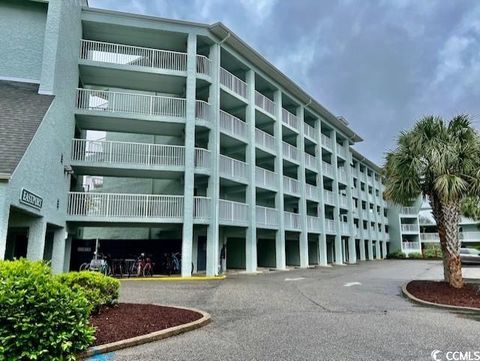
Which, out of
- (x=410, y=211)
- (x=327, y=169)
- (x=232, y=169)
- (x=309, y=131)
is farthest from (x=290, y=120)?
(x=410, y=211)

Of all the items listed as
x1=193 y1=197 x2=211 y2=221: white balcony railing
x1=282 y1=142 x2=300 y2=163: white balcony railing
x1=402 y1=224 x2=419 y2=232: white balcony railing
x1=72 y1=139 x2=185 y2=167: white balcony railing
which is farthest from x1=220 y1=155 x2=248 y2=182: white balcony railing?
x1=402 y1=224 x2=419 y2=232: white balcony railing

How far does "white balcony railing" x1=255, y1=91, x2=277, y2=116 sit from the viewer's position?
82.2ft

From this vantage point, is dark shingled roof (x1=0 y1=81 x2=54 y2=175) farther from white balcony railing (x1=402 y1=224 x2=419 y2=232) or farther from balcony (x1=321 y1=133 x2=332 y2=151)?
white balcony railing (x1=402 y1=224 x2=419 y2=232)

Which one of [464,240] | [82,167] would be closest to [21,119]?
[82,167]

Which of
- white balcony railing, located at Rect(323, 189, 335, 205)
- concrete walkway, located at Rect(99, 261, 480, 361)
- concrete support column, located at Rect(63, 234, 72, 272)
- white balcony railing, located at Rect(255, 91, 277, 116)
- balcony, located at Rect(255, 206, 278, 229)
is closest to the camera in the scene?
concrete walkway, located at Rect(99, 261, 480, 361)

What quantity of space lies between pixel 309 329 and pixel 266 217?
1640cm

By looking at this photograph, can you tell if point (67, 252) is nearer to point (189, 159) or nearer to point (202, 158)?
point (189, 159)

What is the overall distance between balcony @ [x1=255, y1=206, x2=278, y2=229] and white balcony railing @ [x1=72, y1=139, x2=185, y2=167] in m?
6.49

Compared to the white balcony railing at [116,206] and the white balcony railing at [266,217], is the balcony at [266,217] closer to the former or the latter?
the white balcony railing at [266,217]

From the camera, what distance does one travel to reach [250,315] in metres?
9.00

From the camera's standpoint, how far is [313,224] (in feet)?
95.9

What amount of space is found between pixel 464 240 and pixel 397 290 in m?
49.4

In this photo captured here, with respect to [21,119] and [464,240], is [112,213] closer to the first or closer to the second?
[21,119]

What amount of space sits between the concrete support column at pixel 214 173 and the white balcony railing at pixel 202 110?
9.4 inches
